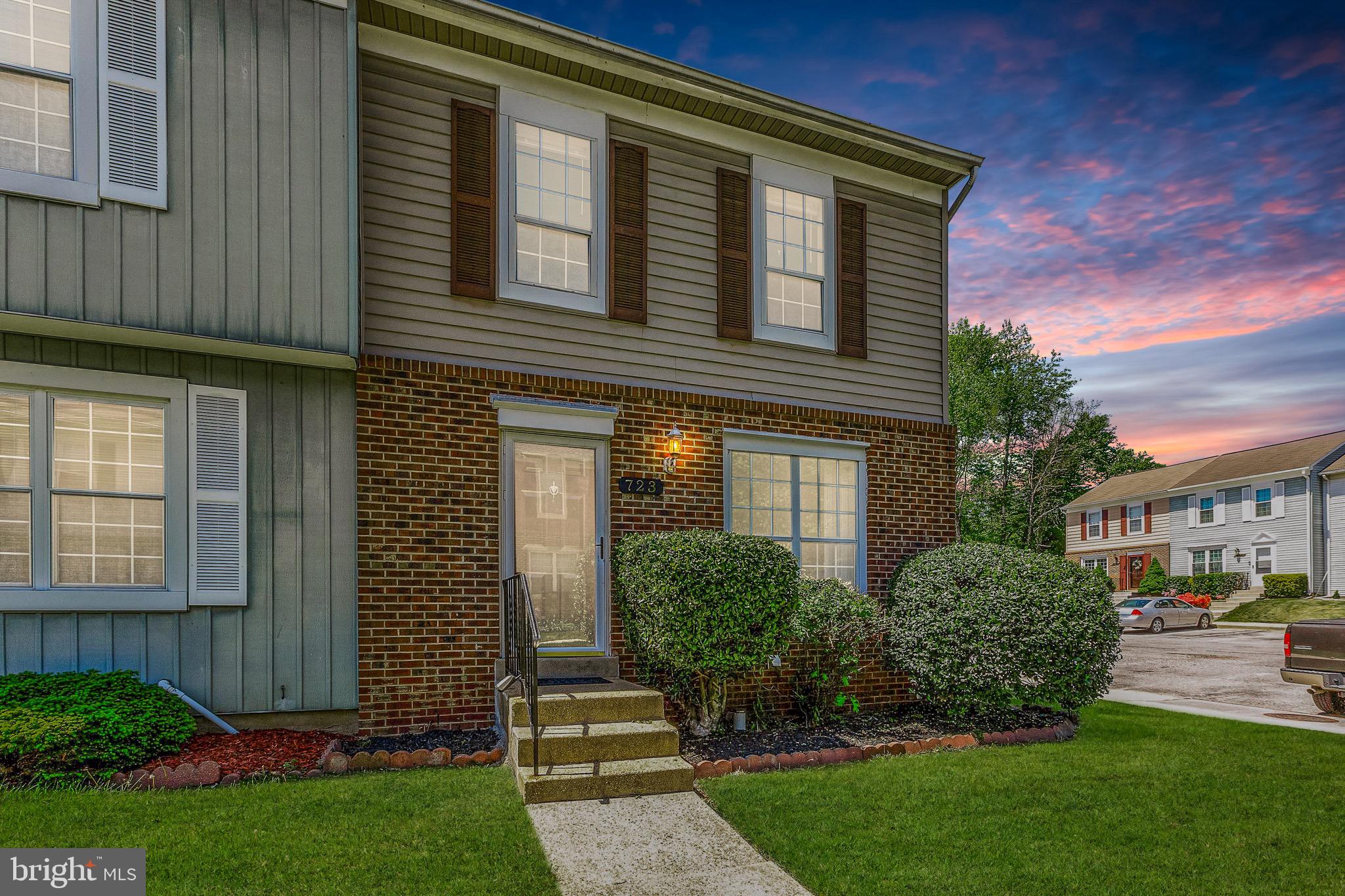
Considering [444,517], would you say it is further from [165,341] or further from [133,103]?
[133,103]

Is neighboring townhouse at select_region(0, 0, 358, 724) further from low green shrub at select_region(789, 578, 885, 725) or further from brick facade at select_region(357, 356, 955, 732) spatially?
low green shrub at select_region(789, 578, 885, 725)

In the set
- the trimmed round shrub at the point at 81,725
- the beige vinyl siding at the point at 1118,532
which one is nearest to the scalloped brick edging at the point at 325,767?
the trimmed round shrub at the point at 81,725

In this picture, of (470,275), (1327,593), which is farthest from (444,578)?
(1327,593)

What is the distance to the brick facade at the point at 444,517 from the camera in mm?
5938

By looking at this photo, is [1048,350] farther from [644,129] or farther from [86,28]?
[86,28]

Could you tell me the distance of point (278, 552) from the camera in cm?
569

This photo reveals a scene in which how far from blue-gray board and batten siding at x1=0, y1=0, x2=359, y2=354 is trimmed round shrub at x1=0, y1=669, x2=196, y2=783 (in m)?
2.26

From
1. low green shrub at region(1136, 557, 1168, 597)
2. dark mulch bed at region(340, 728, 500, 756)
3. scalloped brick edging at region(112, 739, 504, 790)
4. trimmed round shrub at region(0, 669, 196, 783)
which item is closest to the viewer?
trimmed round shrub at region(0, 669, 196, 783)

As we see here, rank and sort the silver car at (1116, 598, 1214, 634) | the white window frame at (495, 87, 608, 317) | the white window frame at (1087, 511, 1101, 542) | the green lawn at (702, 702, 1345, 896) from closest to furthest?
the green lawn at (702, 702, 1345, 896), the white window frame at (495, 87, 608, 317), the silver car at (1116, 598, 1214, 634), the white window frame at (1087, 511, 1101, 542)

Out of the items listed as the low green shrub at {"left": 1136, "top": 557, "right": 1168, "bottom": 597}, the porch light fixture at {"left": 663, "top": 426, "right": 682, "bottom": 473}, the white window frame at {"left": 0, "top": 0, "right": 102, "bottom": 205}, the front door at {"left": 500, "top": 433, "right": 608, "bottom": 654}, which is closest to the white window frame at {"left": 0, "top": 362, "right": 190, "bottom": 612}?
the white window frame at {"left": 0, "top": 0, "right": 102, "bottom": 205}

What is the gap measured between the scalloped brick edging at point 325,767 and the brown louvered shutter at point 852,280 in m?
5.36

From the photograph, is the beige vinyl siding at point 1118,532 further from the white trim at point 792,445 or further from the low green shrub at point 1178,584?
the white trim at point 792,445

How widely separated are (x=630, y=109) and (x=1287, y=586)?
96.8ft

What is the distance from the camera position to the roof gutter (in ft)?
29.2
